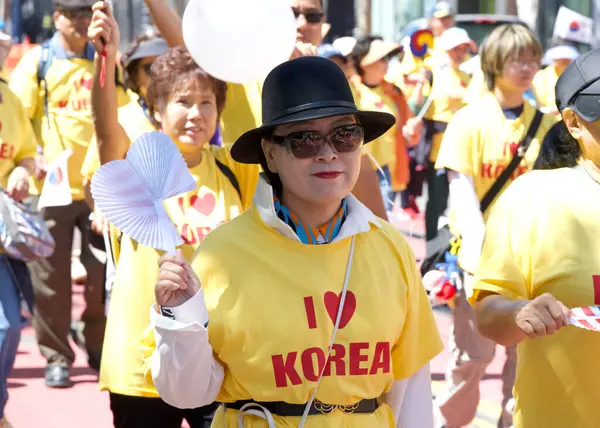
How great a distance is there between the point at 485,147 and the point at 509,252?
302 cm

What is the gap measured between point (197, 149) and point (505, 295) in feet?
5.29

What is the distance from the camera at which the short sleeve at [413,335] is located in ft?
11.4

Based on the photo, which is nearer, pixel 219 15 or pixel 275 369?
pixel 275 369

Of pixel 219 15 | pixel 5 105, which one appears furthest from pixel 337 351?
pixel 5 105

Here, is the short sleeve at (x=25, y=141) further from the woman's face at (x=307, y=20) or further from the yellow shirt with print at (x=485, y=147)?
the yellow shirt with print at (x=485, y=147)

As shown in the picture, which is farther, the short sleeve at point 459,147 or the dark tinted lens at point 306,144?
the short sleeve at point 459,147

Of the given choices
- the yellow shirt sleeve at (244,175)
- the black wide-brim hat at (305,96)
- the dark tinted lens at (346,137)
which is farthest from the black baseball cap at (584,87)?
the yellow shirt sleeve at (244,175)

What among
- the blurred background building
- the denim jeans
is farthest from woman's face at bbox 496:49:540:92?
the blurred background building

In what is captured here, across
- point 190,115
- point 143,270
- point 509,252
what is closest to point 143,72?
point 190,115

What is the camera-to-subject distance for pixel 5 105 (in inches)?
277

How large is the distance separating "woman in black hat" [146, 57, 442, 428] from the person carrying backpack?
16.7ft

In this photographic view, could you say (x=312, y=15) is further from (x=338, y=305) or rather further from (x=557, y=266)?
(x=338, y=305)

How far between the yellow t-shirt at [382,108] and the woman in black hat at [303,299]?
262 inches

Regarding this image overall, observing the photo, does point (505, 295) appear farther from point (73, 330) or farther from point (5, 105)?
point (73, 330)
